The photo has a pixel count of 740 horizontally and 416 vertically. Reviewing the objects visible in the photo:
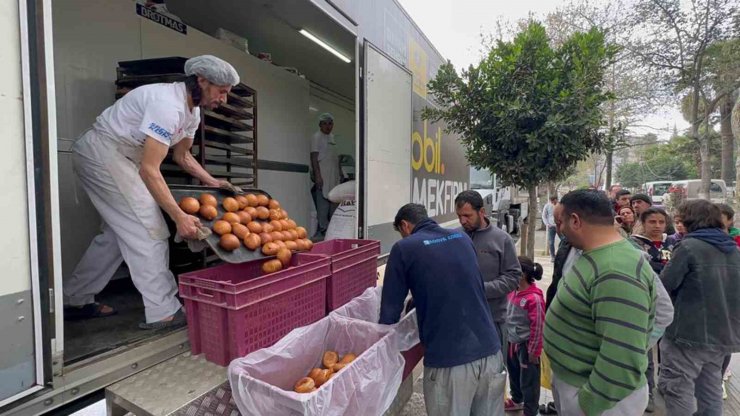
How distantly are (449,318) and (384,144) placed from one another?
2.21 meters

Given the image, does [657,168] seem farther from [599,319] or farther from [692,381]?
[599,319]

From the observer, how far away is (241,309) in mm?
1867

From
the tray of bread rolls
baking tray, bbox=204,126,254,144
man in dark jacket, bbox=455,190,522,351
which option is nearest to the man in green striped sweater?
man in dark jacket, bbox=455,190,522,351

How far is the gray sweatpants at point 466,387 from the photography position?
2.10 metres

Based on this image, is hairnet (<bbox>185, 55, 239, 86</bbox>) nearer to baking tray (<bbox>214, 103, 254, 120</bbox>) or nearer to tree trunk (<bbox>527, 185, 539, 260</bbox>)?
baking tray (<bbox>214, 103, 254, 120</bbox>)

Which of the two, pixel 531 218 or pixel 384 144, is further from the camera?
pixel 531 218

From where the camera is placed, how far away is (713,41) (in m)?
11.9

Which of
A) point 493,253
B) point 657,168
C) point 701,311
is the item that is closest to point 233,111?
point 493,253

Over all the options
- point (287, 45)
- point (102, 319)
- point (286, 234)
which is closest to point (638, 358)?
point (286, 234)

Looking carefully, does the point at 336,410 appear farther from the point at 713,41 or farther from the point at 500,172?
the point at 713,41

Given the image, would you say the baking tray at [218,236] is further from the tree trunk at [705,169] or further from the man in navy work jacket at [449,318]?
the tree trunk at [705,169]

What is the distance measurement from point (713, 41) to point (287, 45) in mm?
13375

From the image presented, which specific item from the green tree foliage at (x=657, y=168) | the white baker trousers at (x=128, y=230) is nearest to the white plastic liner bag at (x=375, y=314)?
the white baker trousers at (x=128, y=230)

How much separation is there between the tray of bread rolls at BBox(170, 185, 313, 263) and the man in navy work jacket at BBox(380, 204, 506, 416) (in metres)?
0.77
